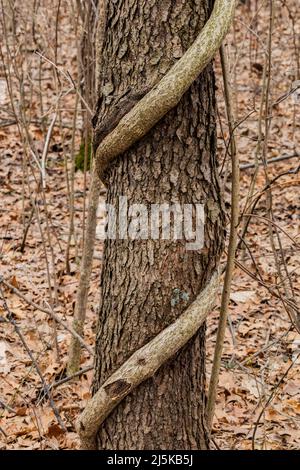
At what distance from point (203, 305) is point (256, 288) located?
2.48 m

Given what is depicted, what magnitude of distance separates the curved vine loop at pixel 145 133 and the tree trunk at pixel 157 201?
0.03 m

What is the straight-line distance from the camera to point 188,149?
6.93ft

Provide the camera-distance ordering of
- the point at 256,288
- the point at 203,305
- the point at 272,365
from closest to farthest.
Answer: the point at 203,305 < the point at 272,365 < the point at 256,288

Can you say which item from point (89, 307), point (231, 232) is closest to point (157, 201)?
point (231, 232)

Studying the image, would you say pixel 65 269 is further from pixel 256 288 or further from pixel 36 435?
pixel 36 435

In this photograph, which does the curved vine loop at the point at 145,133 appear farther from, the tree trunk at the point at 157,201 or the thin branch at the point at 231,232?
the thin branch at the point at 231,232

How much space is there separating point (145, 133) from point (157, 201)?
21cm

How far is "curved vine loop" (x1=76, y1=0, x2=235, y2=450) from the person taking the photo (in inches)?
79.8

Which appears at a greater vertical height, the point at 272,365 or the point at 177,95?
the point at 177,95

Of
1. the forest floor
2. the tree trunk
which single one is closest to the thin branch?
the forest floor

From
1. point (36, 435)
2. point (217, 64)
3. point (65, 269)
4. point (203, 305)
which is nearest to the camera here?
point (203, 305)

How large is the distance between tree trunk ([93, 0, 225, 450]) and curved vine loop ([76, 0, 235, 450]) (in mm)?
34
